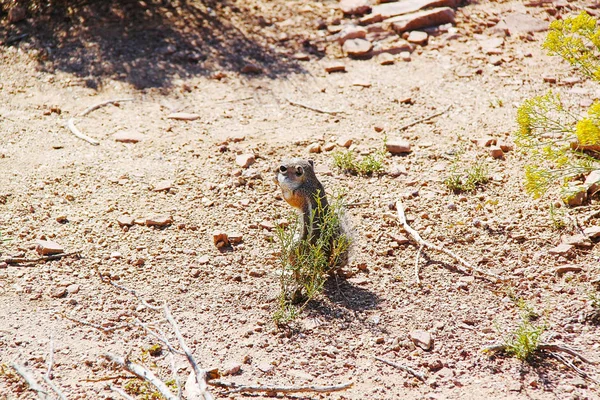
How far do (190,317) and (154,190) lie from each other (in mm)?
1714

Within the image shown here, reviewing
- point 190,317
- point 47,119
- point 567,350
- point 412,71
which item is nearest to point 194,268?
point 190,317

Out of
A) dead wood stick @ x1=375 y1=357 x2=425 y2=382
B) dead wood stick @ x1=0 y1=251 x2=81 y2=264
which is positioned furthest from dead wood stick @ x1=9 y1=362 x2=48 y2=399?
dead wood stick @ x1=375 y1=357 x2=425 y2=382

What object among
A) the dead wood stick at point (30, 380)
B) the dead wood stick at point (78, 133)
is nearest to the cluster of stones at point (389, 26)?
the dead wood stick at point (78, 133)

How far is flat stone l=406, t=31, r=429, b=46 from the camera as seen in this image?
8.45 meters

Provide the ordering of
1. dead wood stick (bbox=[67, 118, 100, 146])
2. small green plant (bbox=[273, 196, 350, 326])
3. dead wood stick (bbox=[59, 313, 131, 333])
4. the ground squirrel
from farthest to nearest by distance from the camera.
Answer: dead wood stick (bbox=[67, 118, 100, 146]), the ground squirrel, small green plant (bbox=[273, 196, 350, 326]), dead wood stick (bbox=[59, 313, 131, 333])

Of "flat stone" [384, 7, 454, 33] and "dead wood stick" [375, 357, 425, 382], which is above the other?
"flat stone" [384, 7, 454, 33]

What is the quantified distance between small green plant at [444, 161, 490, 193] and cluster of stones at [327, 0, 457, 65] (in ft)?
8.55

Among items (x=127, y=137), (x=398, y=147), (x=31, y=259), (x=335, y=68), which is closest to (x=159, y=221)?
(x=31, y=259)

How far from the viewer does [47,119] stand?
7258 millimetres

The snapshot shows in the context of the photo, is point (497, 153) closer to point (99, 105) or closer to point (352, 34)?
point (352, 34)

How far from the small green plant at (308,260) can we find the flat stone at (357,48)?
384 cm

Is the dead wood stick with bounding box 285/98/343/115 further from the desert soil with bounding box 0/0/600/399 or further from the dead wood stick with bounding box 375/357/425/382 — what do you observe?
the dead wood stick with bounding box 375/357/425/382

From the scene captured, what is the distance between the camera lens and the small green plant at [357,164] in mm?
6219

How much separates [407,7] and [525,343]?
582 centimetres
